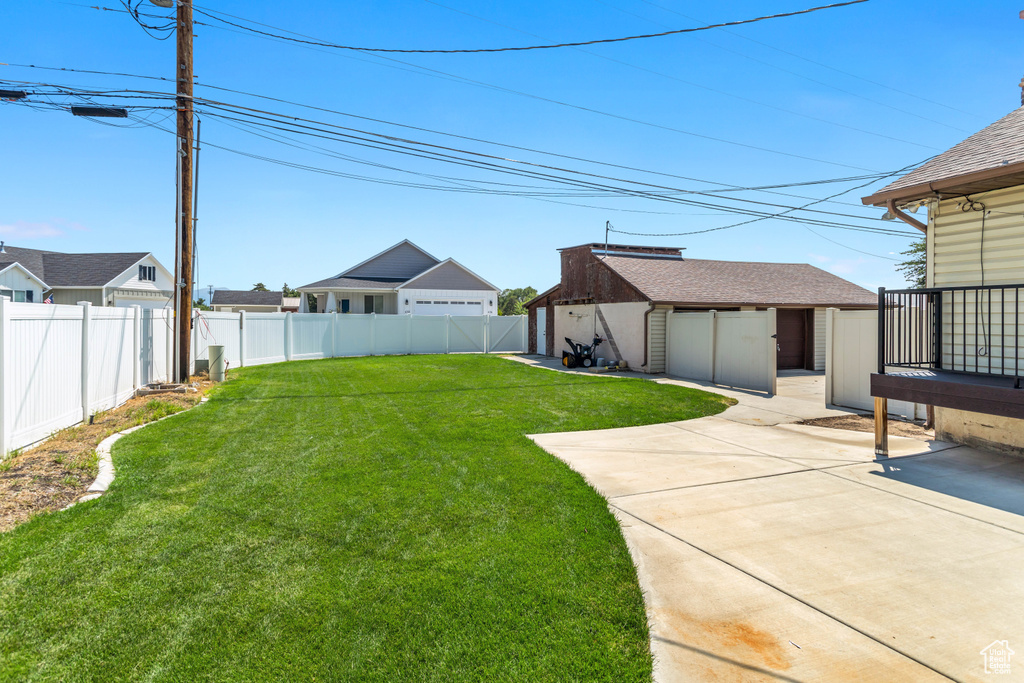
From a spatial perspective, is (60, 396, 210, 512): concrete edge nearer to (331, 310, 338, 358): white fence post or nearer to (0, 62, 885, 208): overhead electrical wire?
(0, 62, 885, 208): overhead electrical wire

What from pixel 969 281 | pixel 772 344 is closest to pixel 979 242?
pixel 969 281

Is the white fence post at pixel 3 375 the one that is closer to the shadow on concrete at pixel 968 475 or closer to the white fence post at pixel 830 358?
the shadow on concrete at pixel 968 475

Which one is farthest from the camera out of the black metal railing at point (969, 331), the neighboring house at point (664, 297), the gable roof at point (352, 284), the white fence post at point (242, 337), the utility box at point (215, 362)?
the gable roof at point (352, 284)

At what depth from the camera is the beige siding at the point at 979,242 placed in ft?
22.6

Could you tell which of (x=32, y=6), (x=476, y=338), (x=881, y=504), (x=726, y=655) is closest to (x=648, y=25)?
A: (x=881, y=504)

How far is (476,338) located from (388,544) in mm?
23181

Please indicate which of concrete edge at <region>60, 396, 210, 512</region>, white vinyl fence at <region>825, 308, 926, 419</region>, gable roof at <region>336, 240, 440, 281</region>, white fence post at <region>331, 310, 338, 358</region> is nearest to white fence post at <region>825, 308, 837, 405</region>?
white vinyl fence at <region>825, 308, 926, 419</region>

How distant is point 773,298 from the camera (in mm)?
19188

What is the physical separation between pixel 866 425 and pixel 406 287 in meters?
26.8

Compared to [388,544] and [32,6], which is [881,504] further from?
[32,6]

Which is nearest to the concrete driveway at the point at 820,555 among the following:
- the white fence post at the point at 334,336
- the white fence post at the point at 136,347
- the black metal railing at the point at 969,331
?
the black metal railing at the point at 969,331

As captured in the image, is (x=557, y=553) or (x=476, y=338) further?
(x=476, y=338)

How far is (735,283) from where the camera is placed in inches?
819

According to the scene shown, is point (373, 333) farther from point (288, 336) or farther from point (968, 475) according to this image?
point (968, 475)
